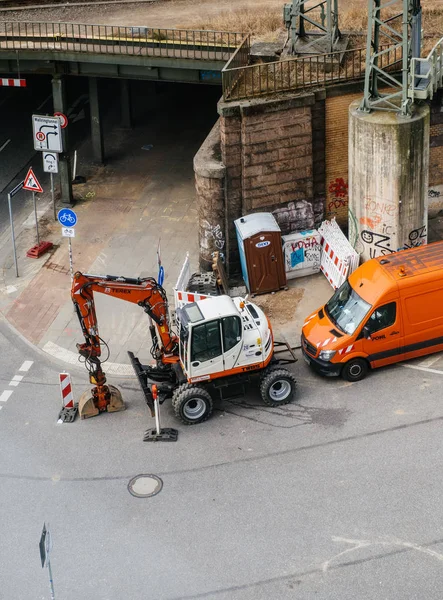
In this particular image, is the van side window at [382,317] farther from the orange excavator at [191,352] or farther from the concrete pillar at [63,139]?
the concrete pillar at [63,139]

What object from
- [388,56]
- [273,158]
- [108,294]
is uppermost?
[388,56]

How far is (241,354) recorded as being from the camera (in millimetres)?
19141

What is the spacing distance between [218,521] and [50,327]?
340 inches

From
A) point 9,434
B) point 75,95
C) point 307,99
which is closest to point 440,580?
point 9,434

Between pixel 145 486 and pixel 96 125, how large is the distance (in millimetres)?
16786

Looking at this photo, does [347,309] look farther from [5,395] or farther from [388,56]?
[5,395]

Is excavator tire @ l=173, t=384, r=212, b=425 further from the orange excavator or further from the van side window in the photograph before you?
the van side window

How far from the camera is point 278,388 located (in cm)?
1961

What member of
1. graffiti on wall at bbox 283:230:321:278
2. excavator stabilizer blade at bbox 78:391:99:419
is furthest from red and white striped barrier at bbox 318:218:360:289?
excavator stabilizer blade at bbox 78:391:99:419

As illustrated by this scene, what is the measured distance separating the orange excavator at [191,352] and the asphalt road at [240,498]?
0.47 meters

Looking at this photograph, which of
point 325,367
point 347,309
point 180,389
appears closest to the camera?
point 180,389

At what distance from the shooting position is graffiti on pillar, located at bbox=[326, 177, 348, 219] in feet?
82.6

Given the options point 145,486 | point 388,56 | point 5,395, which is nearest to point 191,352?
point 145,486

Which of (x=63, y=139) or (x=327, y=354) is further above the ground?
(x=63, y=139)
